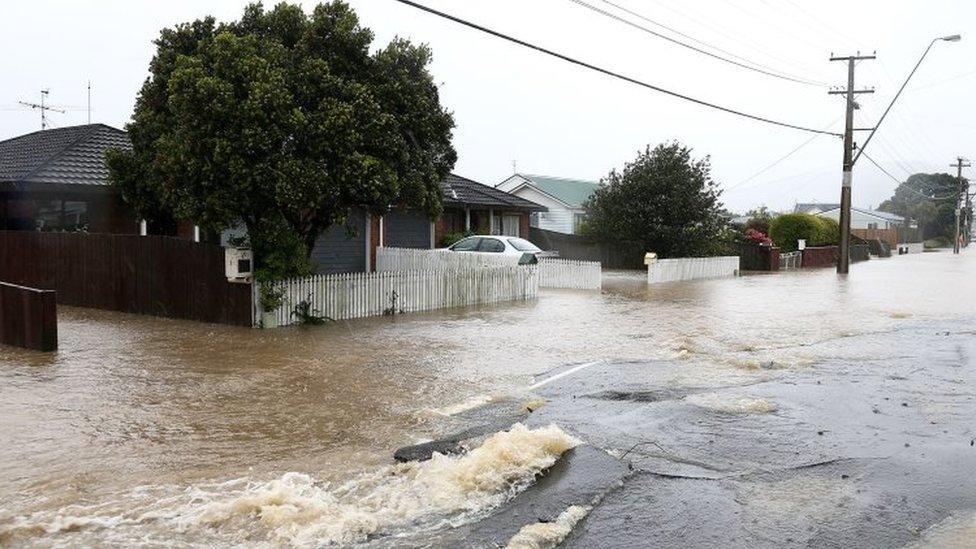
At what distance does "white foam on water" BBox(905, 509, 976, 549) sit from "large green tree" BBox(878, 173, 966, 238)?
284 feet

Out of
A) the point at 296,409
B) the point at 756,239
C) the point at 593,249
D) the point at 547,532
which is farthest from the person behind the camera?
the point at 756,239

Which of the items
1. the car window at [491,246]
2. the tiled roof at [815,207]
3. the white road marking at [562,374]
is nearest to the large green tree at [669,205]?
the car window at [491,246]

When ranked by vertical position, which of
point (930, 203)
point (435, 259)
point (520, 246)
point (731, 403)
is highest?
point (930, 203)

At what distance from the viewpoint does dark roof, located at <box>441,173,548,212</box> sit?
29656 mm

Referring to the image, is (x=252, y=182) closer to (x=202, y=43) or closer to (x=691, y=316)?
(x=202, y=43)

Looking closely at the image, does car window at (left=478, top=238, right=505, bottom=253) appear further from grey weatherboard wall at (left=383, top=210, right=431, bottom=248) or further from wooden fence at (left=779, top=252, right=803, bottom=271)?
wooden fence at (left=779, top=252, right=803, bottom=271)

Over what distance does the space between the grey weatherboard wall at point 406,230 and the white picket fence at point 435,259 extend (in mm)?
1510

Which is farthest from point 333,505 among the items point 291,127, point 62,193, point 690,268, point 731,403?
point 690,268

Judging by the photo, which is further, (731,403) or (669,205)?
(669,205)

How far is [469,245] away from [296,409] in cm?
1572

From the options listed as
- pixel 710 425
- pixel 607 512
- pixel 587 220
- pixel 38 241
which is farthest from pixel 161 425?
pixel 587 220

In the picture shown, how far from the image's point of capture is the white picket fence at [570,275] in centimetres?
2480

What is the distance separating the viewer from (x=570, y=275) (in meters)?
25.1

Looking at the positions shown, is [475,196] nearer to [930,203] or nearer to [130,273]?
[130,273]
